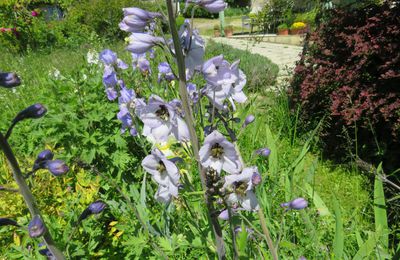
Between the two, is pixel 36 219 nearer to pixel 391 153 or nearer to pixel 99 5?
pixel 391 153

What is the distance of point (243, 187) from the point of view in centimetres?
111

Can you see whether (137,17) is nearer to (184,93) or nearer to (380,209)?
(184,93)

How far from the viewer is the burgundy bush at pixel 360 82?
2.95 metres

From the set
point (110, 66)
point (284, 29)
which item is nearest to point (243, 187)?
point (110, 66)

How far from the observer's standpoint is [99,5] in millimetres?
12828

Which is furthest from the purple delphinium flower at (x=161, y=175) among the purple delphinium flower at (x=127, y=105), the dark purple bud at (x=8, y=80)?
the purple delphinium flower at (x=127, y=105)

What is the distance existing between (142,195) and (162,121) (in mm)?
897

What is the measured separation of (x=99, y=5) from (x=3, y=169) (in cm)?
1153

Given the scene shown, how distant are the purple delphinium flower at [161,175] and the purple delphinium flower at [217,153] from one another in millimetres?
128

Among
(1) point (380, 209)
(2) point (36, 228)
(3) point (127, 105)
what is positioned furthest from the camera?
(3) point (127, 105)

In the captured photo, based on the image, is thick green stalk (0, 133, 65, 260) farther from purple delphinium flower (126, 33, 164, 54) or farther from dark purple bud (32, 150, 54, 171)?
purple delphinium flower (126, 33, 164, 54)

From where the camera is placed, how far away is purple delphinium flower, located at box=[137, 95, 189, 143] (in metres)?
1.10

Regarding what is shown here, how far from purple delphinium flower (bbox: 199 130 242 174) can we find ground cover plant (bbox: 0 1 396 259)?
113 mm

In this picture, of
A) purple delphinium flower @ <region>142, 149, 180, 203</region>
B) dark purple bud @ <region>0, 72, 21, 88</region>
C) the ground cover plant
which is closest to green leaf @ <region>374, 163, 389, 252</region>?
the ground cover plant
